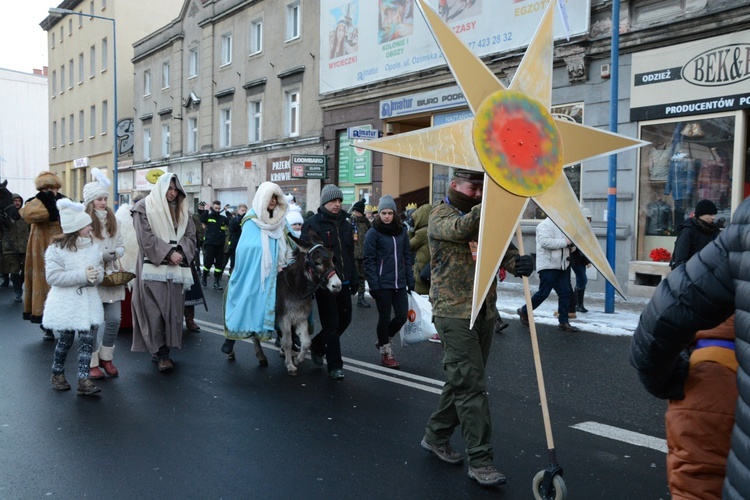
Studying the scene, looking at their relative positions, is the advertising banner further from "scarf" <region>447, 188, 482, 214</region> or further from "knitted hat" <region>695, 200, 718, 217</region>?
"scarf" <region>447, 188, 482, 214</region>

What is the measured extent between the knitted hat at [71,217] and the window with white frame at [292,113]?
1886 cm

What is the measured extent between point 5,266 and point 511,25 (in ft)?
39.2

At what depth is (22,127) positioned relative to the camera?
60.5 m

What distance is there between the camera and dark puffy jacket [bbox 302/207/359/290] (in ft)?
23.0

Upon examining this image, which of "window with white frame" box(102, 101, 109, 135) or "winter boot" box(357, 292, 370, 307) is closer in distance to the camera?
"winter boot" box(357, 292, 370, 307)

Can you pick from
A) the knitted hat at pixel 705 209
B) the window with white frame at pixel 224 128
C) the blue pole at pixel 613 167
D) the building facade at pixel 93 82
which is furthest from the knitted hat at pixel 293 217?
the building facade at pixel 93 82

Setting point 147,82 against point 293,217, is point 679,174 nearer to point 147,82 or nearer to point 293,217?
point 293,217

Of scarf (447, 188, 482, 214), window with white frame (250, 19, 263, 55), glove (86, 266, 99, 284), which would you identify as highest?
window with white frame (250, 19, 263, 55)

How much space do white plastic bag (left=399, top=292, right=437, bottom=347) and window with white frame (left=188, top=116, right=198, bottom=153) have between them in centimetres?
2707

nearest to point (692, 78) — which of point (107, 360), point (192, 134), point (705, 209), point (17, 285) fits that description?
point (705, 209)

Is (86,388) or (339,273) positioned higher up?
(339,273)

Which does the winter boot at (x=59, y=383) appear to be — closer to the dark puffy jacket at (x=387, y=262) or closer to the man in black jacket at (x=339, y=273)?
the man in black jacket at (x=339, y=273)

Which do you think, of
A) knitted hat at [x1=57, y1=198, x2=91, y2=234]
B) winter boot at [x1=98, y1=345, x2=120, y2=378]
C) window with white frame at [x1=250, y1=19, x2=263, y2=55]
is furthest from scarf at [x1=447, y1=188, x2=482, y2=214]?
window with white frame at [x1=250, y1=19, x2=263, y2=55]

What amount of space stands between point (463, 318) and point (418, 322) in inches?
96.0
